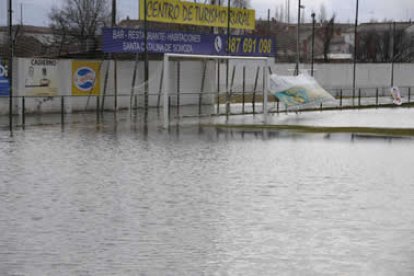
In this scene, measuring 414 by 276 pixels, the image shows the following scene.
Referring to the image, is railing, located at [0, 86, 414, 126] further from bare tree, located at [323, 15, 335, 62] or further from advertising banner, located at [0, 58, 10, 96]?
bare tree, located at [323, 15, 335, 62]

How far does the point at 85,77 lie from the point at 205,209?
2750cm

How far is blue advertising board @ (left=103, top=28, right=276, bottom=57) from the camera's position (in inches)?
1463

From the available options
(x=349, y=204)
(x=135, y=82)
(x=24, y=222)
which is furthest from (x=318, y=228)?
Result: (x=135, y=82)

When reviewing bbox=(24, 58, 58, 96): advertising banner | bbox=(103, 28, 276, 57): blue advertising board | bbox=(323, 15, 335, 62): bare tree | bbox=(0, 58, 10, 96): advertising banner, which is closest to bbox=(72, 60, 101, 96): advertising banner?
bbox=(24, 58, 58, 96): advertising banner

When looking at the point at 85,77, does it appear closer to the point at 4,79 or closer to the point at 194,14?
the point at 4,79

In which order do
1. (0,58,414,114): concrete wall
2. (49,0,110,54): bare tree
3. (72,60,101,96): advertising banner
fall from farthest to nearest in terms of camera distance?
1. (49,0,110,54): bare tree
2. (72,60,101,96): advertising banner
3. (0,58,414,114): concrete wall

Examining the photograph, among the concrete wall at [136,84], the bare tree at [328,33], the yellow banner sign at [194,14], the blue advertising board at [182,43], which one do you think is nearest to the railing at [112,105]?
the concrete wall at [136,84]

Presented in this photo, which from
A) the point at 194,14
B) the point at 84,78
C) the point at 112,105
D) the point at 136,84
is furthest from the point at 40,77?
the point at 194,14

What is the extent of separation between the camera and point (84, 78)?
127 feet

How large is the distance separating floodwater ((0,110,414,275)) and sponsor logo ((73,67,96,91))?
53.7 feet

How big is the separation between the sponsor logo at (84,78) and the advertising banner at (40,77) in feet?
3.78

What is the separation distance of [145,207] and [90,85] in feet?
90.0

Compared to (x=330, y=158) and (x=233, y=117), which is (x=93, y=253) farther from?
(x=233, y=117)

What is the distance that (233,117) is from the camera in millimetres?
35250
